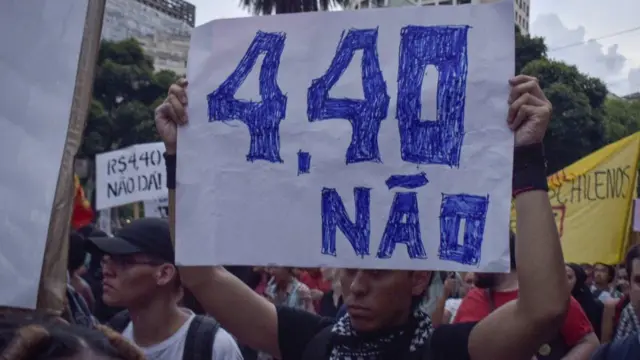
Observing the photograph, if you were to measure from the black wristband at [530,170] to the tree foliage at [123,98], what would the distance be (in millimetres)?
32651

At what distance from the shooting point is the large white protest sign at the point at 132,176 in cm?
962

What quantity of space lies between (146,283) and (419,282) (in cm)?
123

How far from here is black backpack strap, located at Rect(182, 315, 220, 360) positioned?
3.04 m

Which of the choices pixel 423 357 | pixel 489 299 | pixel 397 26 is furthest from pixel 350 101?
pixel 489 299

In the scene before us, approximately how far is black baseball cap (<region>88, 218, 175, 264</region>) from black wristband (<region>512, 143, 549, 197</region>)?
158 cm

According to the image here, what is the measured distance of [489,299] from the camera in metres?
3.89

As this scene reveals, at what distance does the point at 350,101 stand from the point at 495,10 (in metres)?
0.44

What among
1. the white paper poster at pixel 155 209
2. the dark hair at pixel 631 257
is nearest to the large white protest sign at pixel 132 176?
the white paper poster at pixel 155 209

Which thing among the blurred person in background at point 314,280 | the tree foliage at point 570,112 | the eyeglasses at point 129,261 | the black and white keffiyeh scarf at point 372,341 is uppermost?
the tree foliage at point 570,112

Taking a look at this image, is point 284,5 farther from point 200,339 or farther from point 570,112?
point 200,339

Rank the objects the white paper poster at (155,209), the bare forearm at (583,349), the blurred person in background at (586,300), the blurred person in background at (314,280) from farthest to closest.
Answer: the white paper poster at (155,209)
the blurred person in background at (314,280)
the blurred person in background at (586,300)
the bare forearm at (583,349)

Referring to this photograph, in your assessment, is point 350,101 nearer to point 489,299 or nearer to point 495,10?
point 495,10

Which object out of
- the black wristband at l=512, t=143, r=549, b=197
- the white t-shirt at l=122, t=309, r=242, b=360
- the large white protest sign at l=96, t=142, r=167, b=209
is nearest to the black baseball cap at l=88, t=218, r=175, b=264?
the white t-shirt at l=122, t=309, r=242, b=360

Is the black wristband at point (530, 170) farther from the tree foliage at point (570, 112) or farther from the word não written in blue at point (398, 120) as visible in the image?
the tree foliage at point (570, 112)
